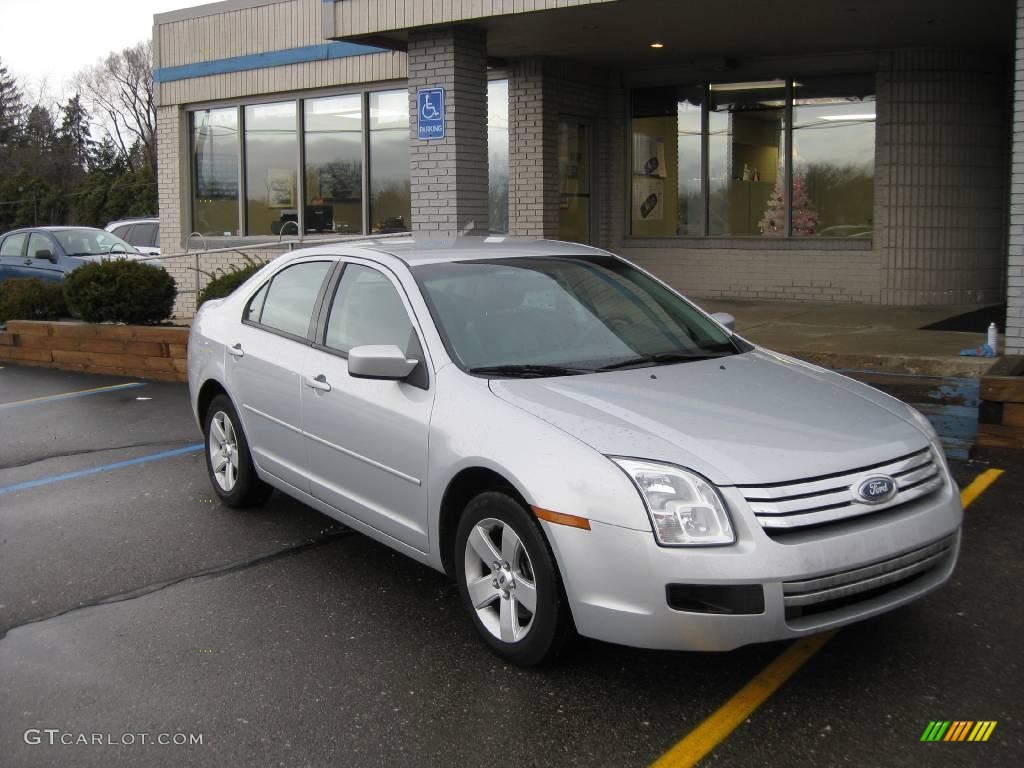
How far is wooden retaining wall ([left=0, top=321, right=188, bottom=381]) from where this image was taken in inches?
471

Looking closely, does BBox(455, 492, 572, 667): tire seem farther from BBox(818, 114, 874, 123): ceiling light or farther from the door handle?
BBox(818, 114, 874, 123): ceiling light

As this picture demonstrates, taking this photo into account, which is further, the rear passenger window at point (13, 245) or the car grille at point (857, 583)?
the rear passenger window at point (13, 245)

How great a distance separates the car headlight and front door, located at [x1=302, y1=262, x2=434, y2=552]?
1.13m

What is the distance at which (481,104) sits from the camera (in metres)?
12.1

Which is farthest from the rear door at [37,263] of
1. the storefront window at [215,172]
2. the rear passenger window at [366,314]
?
the rear passenger window at [366,314]

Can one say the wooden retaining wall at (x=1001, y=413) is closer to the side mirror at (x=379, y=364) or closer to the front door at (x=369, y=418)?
the front door at (x=369, y=418)

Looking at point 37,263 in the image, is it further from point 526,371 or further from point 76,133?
point 76,133

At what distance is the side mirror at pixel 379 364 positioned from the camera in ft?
15.2

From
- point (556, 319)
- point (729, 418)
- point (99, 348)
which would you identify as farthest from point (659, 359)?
point (99, 348)

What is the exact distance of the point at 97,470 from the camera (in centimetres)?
786

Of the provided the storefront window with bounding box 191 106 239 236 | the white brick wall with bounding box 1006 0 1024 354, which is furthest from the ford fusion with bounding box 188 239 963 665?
the storefront window with bounding box 191 106 239 236

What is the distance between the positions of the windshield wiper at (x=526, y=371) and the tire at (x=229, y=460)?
213cm

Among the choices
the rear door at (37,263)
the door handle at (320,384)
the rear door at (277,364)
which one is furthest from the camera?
the rear door at (37,263)

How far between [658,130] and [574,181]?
142 cm
